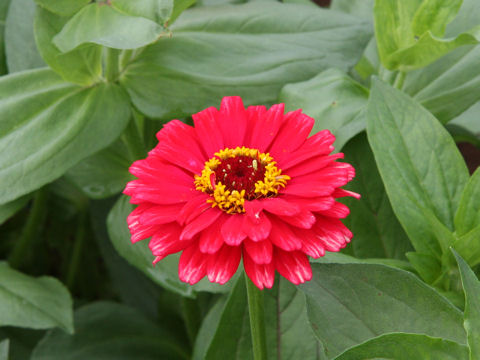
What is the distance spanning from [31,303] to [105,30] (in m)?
0.28

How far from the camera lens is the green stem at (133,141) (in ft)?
2.24

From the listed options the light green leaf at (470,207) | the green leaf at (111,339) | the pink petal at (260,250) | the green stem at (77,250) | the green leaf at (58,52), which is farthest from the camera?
the green stem at (77,250)

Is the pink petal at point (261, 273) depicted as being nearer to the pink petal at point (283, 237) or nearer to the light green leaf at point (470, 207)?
the pink petal at point (283, 237)

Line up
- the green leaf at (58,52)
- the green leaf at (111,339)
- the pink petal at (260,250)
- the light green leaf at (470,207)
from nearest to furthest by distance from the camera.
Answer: the pink petal at (260,250), the light green leaf at (470,207), the green leaf at (58,52), the green leaf at (111,339)

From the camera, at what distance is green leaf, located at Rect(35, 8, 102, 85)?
594mm

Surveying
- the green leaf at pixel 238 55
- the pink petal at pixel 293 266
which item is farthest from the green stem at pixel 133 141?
the pink petal at pixel 293 266

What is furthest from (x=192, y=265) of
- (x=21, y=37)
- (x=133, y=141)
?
(x=21, y=37)

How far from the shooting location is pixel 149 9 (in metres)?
0.53

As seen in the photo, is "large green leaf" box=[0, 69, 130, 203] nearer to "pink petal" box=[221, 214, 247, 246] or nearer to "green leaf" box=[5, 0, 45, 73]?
"green leaf" box=[5, 0, 45, 73]

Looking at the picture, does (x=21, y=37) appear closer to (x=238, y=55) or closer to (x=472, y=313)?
(x=238, y=55)

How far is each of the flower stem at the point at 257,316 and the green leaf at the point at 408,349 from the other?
0.06 meters

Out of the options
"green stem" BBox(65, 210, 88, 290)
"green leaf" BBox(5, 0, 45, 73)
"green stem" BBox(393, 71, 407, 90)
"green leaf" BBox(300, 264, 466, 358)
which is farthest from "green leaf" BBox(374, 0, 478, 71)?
"green stem" BBox(65, 210, 88, 290)

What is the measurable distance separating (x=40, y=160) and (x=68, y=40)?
0.37 ft

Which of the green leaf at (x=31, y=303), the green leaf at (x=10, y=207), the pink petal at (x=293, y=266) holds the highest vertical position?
the pink petal at (x=293, y=266)
